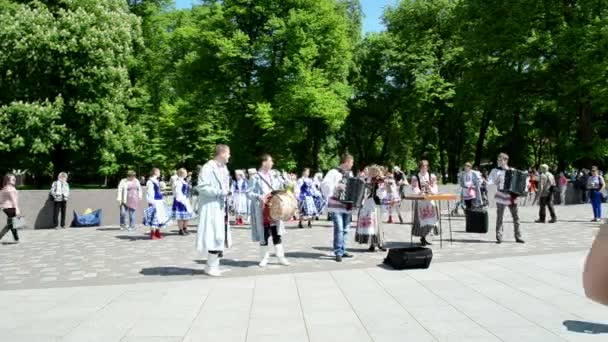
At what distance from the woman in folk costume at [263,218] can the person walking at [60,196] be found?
463 inches

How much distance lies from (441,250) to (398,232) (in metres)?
4.31

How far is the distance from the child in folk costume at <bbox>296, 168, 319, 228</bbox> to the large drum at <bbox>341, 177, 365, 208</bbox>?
7.23m

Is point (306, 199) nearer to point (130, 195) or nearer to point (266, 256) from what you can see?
point (130, 195)

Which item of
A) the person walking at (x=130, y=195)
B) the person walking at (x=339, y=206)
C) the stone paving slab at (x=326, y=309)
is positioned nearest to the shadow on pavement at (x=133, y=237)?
the person walking at (x=130, y=195)

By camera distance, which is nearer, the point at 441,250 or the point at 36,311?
the point at 36,311

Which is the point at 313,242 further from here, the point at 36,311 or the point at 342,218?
the point at 36,311

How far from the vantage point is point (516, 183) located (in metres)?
13.2

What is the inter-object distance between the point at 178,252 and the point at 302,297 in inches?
228

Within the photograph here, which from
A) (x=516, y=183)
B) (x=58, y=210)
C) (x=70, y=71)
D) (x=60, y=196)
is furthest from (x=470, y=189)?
(x=70, y=71)

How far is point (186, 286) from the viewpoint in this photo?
850cm

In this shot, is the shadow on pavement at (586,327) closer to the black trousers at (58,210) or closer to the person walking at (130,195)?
the person walking at (130,195)

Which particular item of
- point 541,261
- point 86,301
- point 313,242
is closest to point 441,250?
point 541,261

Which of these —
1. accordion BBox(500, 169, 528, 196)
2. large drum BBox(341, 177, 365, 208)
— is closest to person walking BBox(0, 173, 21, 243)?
large drum BBox(341, 177, 365, 208)

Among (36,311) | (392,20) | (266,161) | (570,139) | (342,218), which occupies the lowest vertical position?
(36,311)
